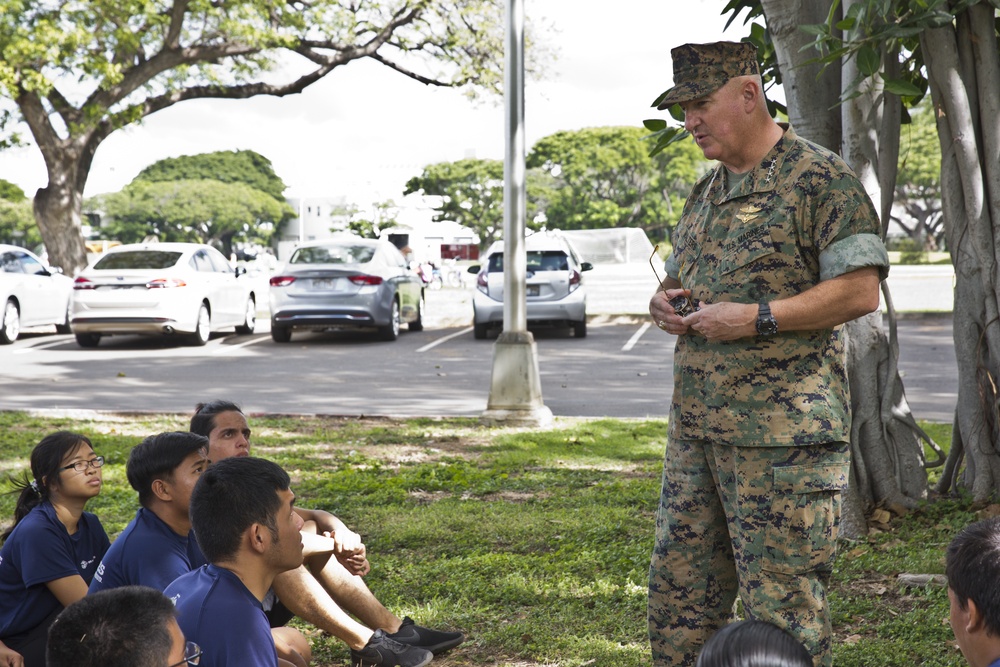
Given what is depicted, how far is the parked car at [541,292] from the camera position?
53.3 feet

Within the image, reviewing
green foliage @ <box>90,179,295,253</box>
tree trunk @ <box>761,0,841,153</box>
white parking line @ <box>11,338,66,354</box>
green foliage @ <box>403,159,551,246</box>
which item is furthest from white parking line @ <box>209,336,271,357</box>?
green foliage @ <box>90,179,295,253</box>

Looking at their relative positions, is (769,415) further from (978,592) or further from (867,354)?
(867,354)

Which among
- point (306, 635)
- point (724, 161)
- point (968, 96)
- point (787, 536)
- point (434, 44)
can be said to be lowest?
point (306, 635)

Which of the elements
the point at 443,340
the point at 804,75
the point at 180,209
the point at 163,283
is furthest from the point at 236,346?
the point at 180,209

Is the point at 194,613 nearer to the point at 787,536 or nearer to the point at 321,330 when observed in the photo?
the point at 787,536

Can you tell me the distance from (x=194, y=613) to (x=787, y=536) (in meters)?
1.50

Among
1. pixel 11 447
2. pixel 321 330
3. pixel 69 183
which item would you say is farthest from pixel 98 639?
pixel 69 183

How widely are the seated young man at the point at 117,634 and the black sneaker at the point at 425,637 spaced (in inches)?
76.0

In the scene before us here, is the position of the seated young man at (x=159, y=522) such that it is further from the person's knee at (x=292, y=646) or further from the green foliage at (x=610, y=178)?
the green foliage at (x=610, y=178)

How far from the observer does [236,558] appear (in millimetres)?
2814

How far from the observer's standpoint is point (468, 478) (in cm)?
700

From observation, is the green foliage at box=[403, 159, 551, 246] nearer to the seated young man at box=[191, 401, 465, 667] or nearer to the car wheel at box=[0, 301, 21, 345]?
the car wheel at box=[0, 301, 21, 345]

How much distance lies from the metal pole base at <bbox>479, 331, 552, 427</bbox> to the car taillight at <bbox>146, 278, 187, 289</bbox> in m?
7.66

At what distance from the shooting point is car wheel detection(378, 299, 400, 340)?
1647 centimetres
